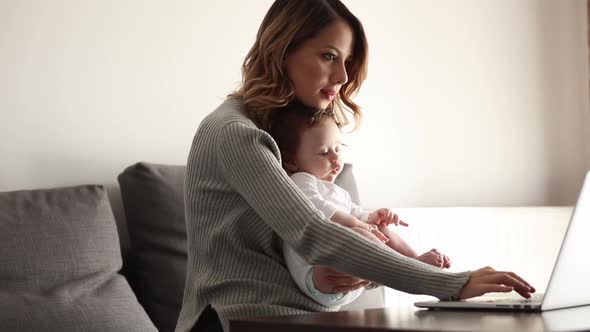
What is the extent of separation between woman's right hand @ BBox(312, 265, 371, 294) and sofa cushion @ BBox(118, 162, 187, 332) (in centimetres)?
93

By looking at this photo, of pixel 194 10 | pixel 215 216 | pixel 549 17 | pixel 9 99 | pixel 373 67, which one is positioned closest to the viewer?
pixel 215 216

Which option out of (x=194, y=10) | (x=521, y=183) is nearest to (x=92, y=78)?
(x=194, y=10)

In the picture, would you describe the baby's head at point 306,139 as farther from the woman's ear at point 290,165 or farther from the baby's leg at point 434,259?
the baby's leg at point 434,259

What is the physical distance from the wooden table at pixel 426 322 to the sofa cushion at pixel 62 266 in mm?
943

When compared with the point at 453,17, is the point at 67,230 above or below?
below

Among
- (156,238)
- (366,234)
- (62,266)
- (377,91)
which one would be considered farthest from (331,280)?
(377,91)

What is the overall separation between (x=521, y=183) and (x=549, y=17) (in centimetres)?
73

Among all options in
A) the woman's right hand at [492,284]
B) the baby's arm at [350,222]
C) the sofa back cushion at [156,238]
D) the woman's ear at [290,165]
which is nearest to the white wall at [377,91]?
the sofa back cushion at [156,238]

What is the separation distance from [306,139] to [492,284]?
673 millimetres

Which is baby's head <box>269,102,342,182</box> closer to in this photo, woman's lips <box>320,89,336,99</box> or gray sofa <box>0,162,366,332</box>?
woman's lips <box>320,89,336,99</box>

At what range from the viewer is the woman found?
136cm

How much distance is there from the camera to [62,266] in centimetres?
216

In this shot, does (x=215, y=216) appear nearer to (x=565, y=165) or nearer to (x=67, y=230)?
(x=67, y=230)

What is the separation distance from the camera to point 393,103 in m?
3.36
